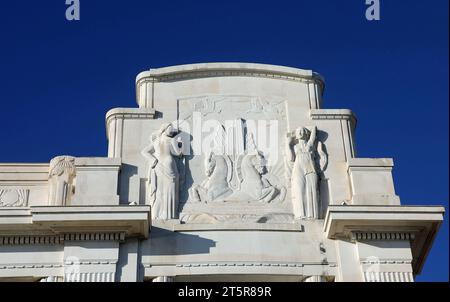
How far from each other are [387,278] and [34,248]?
9.72 m

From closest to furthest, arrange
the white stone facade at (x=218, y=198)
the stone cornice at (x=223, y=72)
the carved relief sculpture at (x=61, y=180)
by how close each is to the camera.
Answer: the white stone facade at (x=218, y=198), the carved relief sculpture at (x=61, y=180), the stone cornice at (x=223, y=72)

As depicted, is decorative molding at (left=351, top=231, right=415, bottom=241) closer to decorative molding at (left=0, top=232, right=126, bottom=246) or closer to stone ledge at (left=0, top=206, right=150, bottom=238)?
stone ledge at (left=0, top=206, right=150, bottom=238)

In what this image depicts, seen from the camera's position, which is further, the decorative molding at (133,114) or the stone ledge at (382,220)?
the decorative molding at (133,114)

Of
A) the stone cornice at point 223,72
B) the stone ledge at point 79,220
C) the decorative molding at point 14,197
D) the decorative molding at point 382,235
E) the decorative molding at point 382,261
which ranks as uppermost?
the stone cornice at point 223,72

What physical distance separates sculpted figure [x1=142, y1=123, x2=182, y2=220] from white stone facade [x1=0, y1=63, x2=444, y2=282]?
3cm

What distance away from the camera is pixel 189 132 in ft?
79.4

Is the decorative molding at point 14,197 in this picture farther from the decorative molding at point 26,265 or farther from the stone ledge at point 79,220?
the decorative molding at point 26,265

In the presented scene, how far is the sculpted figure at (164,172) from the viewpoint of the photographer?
2258 cm

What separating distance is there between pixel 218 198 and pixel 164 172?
5.71ft

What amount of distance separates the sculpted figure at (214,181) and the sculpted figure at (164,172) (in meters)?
0.66

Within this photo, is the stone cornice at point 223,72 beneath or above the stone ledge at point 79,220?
above

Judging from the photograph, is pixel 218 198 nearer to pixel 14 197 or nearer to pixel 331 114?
pixel 331 114

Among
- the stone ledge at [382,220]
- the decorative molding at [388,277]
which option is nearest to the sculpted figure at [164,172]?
the stone ledge at [382,220]
